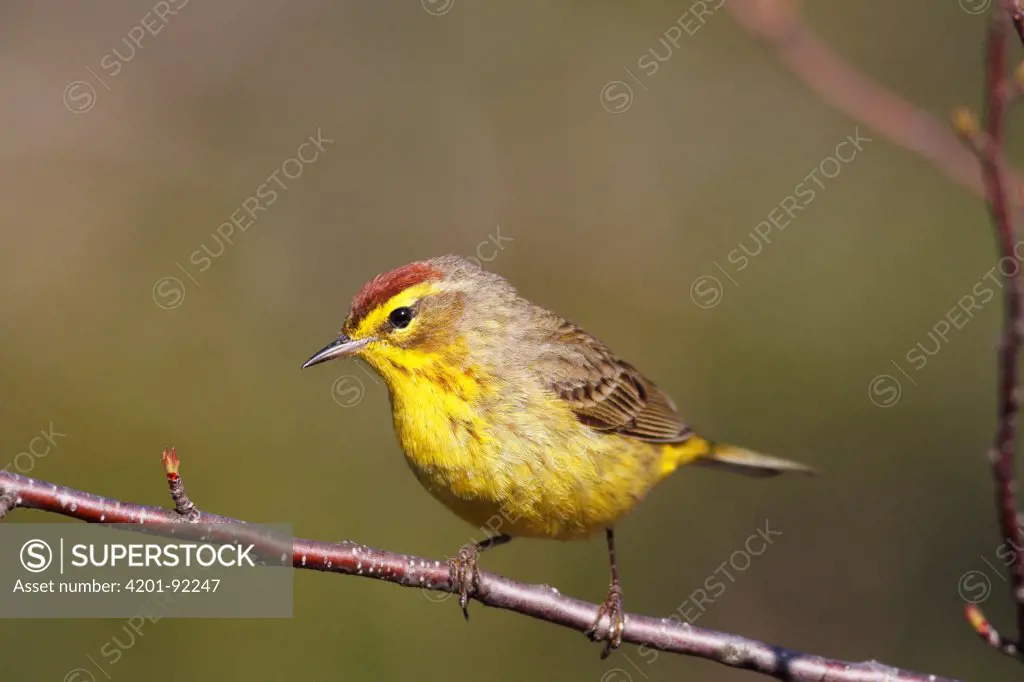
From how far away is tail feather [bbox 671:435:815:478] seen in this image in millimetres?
6410

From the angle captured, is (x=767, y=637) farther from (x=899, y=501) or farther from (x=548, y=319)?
(x=548, y=319)

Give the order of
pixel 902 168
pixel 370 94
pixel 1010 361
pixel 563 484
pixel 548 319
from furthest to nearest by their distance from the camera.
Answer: pixel 370 94
pixel 902 168
pixel 548 319
pixel 563 484
pixel 1010 361

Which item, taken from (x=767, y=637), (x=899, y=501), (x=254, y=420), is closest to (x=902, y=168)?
(x=899, y=501)

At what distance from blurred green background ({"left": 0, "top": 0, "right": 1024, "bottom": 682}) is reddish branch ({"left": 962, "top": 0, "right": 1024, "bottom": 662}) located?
526cm

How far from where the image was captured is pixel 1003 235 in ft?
7.54

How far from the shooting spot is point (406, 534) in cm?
786

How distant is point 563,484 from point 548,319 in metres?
1.33

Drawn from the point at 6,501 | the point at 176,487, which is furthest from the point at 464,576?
the point at 6,501

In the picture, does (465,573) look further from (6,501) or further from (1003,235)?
(1003,235)

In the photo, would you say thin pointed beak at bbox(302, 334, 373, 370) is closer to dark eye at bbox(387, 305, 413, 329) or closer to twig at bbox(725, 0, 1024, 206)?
dark eye at bbox(387, 305, 413, 329)

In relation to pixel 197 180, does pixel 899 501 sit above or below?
below

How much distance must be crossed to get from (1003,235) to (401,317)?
11.4 ft

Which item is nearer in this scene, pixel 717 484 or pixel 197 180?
pixel 717 484

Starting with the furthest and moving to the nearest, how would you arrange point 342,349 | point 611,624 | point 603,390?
point 603,390 → point 342,349 → point 611,624
